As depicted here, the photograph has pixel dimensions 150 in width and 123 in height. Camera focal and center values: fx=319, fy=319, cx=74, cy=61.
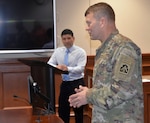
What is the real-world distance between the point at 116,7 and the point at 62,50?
1.34 metres

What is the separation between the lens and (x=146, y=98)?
3.88 metres

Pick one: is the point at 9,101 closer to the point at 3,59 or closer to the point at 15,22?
the point at 3,59

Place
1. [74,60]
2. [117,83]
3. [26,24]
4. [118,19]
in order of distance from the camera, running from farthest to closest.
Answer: [118,19] < [26,24] < [74,60] < [117,83]

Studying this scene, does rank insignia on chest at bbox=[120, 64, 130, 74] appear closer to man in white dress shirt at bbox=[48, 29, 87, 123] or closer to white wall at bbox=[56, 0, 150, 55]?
man in white dress shirt at bbox=[48, 29, 87, 123]

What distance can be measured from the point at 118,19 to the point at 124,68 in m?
3.46

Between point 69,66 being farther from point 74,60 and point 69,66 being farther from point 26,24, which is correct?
point 26,24

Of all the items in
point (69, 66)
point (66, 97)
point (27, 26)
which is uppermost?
point (27, 26)

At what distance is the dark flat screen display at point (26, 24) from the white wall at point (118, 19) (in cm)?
25

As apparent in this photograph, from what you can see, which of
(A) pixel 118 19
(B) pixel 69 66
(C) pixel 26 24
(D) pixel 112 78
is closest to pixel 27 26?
(C) pixel 26 24

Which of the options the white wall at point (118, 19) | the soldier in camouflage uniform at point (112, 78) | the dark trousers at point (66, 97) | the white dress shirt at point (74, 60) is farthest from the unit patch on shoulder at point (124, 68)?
the white wall at point (118, 19)

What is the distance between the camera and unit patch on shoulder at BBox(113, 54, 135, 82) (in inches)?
70.2

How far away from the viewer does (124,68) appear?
1.79m

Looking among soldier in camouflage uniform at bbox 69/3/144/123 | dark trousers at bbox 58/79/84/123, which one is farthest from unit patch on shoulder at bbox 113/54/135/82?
dark trousers at bbox 58/79/84/123

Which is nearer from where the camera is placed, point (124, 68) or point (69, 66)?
point (124, 68)
